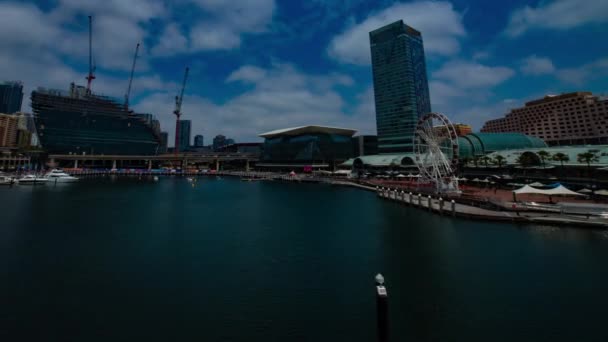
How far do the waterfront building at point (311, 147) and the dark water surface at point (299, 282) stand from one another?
12968 centimetres

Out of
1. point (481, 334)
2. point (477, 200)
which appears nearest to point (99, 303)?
point (481, 334)

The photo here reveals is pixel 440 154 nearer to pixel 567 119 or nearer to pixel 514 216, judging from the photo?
pixel 514 216

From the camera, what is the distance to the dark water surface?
14234mm

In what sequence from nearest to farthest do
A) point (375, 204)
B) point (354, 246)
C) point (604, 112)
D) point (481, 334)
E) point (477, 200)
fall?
point (481, 334) → point (354, 246) → point (477, 200) → point (375, 204) → point (604, 112)

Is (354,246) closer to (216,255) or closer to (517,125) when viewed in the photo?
(216,255)

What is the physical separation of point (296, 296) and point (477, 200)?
39756 mm

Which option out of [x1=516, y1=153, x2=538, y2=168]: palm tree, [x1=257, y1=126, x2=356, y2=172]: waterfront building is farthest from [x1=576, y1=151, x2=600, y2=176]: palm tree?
[x1=257, y1=126, x2=356, y2=172]: waterfront building

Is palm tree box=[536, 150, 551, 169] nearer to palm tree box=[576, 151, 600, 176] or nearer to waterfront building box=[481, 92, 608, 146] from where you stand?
palm tree box=[576, 151, 600, 176]

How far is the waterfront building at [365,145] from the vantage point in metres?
185

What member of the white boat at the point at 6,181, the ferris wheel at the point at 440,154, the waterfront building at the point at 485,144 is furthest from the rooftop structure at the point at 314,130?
the white boat at the point at 6,181

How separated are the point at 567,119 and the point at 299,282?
190m

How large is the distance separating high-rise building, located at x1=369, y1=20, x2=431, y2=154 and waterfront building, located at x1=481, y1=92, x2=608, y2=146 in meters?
58.0

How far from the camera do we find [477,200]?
45.4m

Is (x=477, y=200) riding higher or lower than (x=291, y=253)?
higher
